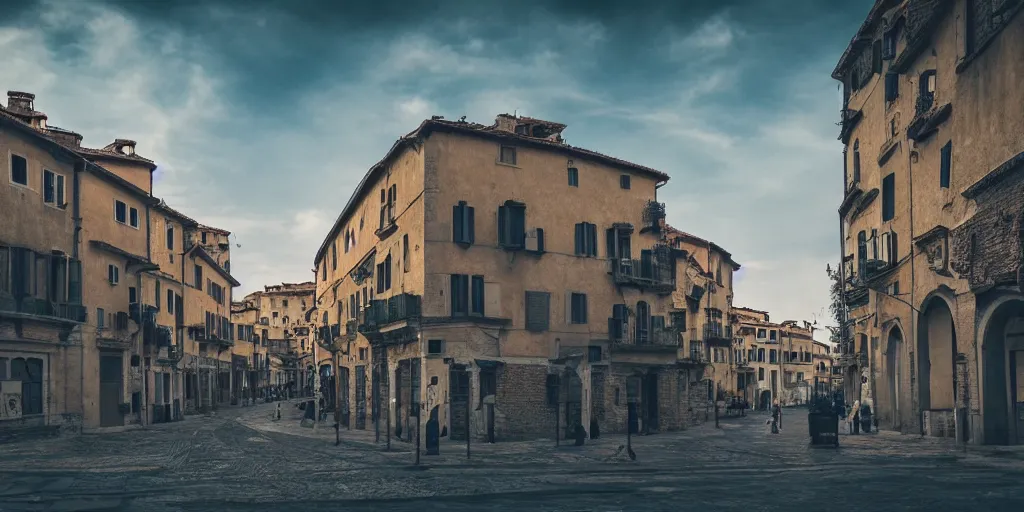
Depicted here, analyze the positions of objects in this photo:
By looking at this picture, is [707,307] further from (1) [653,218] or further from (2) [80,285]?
(2) [80,285]

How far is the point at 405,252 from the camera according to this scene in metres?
40.8

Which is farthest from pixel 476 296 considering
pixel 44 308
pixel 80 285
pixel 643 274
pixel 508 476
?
pixel 44 308

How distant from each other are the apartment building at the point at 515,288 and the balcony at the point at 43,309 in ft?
41.8

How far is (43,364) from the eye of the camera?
38219 millimetres

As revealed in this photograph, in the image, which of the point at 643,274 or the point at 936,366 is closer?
the point at 936,366

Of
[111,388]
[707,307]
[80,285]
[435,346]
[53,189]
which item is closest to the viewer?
[435,346]

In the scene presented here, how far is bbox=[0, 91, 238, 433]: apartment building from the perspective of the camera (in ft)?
119

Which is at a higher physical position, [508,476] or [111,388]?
[111,388]

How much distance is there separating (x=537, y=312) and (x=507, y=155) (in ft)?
22.8

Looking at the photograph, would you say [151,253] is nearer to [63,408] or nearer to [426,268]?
[63,408]

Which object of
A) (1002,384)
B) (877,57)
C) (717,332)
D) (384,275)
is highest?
(877,57)

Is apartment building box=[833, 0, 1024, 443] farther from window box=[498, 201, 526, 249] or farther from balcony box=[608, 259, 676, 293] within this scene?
window box=[498, 201, 526, 249]

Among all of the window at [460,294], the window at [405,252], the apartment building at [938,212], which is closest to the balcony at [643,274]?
the window at [460,294]

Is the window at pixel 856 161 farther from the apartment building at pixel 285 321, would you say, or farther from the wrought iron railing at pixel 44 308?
the apartment building at pixel 285 321
